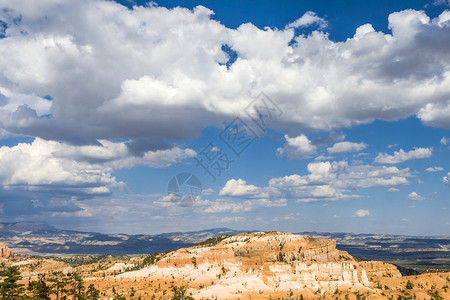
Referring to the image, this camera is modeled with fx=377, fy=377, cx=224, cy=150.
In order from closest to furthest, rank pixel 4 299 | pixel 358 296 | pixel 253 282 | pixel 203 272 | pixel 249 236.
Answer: pixel 4 299
pixel 358 296
pixel 253 282
pixel 203 272
pixel 249 236

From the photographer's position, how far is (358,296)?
442 ft

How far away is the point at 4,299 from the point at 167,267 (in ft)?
266

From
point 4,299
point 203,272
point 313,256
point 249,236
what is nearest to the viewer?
point 4,299

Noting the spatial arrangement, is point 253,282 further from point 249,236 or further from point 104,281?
point 104,281

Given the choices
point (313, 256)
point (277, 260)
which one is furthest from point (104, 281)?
point (313, 256)

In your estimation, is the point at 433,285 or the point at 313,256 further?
the point at 313,256

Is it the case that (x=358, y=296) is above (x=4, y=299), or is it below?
below

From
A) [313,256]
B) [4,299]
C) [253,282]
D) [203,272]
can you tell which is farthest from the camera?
[313,256]

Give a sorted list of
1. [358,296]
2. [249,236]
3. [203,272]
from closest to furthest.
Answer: [358,296] < [203,272] < [249,236]

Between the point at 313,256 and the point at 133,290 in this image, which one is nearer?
the point at 133,290

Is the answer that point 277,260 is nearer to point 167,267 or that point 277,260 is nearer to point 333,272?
point 333,272

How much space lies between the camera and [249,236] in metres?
194

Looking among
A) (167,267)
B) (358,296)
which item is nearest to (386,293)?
(358,296)

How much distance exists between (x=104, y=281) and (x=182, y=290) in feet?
136
